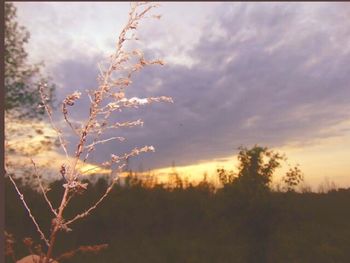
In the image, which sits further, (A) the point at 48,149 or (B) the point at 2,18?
(A) the point at 48,149

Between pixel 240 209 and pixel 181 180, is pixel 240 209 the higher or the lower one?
the lower one

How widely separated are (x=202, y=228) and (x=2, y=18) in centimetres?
1740

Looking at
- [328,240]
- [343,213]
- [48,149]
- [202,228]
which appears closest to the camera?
[343,213]

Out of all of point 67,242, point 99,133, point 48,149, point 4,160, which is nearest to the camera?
point 99,133

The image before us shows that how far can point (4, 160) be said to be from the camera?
216cm

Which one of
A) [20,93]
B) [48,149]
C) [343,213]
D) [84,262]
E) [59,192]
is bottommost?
[84,262]

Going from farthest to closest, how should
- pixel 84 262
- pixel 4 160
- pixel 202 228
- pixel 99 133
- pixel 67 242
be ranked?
pixel 202 228
pixel 67 242
pixel 84 262
pixel 4 160
pixel 99 133

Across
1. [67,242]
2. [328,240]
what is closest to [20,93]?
[67,242]

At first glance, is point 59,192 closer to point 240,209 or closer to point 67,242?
point 67,242

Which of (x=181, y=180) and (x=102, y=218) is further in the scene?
(x=102, y=218)

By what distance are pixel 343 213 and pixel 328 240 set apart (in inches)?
93.8

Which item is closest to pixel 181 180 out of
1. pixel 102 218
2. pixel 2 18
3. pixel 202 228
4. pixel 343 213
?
pixel 202 228

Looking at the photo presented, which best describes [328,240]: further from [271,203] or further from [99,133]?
[99,133]

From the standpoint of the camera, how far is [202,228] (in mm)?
18984
